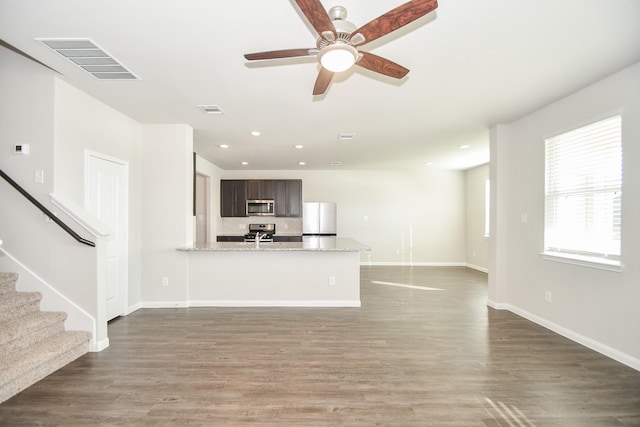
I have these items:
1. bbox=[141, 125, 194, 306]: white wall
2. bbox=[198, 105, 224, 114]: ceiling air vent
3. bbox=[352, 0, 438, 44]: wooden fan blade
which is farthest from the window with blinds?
bbox=[141, 125, 194, 306]: white wall

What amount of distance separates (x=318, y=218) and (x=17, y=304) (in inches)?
219

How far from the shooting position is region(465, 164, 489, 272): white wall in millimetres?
7180

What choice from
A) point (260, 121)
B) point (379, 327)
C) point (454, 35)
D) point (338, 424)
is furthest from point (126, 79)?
point (379, 327)

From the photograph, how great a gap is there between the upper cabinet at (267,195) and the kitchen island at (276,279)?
3167mm

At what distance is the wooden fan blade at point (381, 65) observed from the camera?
1.89 m

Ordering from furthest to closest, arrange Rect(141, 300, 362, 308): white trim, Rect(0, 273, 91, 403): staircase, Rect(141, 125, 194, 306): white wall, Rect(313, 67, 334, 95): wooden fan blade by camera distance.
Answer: Rect(141, 300, 362, 308): white trim < Rect(141, 125, 194, 306): white wall < Rect(0, 273, 91, 403): staircase < Rect(313, 67, 334, 95): wooden fan blade

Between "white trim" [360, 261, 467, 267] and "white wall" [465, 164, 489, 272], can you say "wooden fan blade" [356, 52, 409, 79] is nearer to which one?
"white wall" [465, 164, 489, 272]

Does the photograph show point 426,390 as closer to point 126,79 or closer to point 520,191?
point 520,191

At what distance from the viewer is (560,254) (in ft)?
11.0

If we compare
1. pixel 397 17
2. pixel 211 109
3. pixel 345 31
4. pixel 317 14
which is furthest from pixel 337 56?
pixel 211 109

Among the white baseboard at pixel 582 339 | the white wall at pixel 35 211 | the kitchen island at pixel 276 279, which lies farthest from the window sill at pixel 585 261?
the white wall at pixel 35 211

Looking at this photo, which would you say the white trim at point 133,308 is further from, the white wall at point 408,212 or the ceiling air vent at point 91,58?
the white wall at point 408,212

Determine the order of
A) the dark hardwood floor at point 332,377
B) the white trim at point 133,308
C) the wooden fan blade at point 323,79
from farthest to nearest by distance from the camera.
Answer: the white trim at point 133,308
the wooden fan blade at point 323,79
the dark hardwood floor at point 332,377

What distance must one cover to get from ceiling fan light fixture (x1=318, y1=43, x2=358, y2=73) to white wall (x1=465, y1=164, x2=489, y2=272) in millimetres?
6429
